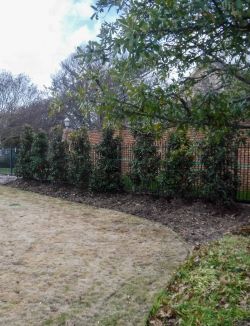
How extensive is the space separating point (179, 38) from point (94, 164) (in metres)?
8.49

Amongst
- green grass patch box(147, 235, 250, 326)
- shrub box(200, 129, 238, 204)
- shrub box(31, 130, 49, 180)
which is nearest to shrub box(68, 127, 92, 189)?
shrub box(31, 130, 49, 180)

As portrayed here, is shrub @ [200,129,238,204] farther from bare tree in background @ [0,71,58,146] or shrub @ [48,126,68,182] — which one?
bare tree in background @ [0,71,58,146]

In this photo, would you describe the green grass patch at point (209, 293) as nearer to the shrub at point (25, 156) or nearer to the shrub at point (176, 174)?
the shrub at point (176, 174)

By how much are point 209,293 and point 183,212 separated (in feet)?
16.4

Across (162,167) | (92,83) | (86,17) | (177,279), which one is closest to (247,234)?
(177,279)

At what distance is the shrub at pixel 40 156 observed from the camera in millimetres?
13141

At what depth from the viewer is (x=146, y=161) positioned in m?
9.67

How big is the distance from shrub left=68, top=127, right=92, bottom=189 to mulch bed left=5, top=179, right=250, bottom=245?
17.1 inches

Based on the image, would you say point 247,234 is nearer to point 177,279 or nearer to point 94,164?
point 177,279

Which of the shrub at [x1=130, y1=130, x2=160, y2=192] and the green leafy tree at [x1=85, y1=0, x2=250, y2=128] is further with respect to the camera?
the shrub at [x1=130, y1=130, x2=160, y2=192]

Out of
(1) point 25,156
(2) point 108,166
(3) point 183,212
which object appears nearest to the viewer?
(3) point 183,212

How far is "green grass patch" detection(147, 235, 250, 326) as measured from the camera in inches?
107

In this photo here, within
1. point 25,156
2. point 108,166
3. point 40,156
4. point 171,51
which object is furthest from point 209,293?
point 25,156

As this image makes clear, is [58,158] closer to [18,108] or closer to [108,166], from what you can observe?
[108,166]
